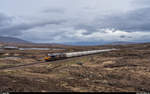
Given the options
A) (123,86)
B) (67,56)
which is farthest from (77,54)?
(123,86)

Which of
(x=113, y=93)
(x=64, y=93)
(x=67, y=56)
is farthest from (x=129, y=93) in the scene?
(x=67, y=56)

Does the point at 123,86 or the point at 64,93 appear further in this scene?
the point at 123,86

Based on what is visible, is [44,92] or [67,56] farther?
[67,56]

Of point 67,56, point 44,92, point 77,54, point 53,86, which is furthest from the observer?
point 77,54

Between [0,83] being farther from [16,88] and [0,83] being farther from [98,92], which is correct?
[98,92]

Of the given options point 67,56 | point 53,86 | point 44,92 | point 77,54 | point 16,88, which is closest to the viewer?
point 44,92

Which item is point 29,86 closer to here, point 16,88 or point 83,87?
point 16,88

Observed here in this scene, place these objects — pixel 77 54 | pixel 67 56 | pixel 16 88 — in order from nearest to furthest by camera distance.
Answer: pixel 16 88 < pixel 67 56 < pixel 77 54

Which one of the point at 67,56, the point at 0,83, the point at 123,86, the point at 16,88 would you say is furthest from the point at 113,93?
the point at 67,56

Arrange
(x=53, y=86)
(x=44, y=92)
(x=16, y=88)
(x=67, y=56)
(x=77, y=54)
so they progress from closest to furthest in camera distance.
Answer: (x=44, y=92) → (x=16, y=88) → (x=53, y=86) → (x=67, y=56) → (x=77, y=54)
